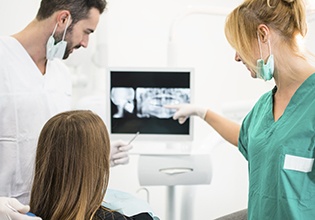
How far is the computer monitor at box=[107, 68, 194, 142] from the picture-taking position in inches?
69.9

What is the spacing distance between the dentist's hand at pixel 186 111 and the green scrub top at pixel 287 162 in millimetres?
378

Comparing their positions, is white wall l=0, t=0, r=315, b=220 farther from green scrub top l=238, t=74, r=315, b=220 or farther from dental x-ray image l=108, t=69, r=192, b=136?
green scrub top l=238, t=74, r=315, b=220

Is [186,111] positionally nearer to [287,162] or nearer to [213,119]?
[213,119]

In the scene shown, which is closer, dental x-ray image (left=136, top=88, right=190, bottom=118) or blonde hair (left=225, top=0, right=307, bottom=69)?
blonde hair (left=225, top=0, right=307, bottom=69)

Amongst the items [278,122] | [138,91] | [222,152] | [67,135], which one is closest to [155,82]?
[138,91]

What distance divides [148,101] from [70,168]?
0.74 meters

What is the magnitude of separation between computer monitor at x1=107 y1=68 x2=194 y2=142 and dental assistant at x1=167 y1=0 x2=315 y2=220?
0.45m

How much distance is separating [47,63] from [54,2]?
243 millimetres

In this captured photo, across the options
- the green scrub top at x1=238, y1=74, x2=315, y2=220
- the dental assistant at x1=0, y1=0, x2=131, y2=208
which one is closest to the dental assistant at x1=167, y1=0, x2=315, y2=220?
the green scrub top at x1=238, y1=74, x2=315, y2=220

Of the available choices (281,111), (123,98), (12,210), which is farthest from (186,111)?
(12,210)

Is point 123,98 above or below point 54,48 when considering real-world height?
below

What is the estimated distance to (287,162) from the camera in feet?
4.04

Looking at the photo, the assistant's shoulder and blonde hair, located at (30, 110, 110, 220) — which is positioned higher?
the assistant's shoulder

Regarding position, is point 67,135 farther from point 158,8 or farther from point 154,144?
point 158,8
